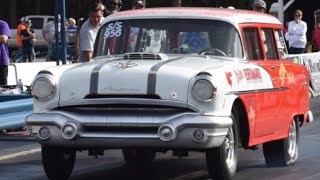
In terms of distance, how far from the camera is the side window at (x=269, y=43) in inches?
380

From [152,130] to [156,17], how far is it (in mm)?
1824

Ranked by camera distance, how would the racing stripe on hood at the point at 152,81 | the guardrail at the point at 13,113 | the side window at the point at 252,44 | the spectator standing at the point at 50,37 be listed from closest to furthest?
the racing stripe on hood at the point at 152,81 < the side window at the point at 252,44 < the guardrail at the point at 13,113 < the spectator standing at the point at 50,37

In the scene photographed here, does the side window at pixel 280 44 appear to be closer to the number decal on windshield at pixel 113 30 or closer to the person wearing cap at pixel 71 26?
the number decal on windshield at pixel 113 30

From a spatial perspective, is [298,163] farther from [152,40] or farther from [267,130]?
[152,40]

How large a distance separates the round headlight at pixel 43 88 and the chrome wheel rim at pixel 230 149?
1.68 meters

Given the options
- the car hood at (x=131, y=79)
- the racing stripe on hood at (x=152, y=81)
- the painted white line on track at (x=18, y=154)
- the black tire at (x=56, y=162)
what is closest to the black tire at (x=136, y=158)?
the black tire at (x=56, y=162)

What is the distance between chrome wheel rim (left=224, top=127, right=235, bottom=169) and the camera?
8.03 m

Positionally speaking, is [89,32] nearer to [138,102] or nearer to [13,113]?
[13,113]

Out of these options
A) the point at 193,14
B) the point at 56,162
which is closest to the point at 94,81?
the point at 56,162

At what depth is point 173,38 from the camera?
8.94m

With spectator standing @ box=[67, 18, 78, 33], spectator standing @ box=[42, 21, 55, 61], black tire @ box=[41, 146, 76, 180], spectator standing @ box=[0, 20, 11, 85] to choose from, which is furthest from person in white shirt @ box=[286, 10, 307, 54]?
black tire @ box=[41, 146, 76, 180]

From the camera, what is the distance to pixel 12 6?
52.1m

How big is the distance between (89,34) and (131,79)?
4953 mm

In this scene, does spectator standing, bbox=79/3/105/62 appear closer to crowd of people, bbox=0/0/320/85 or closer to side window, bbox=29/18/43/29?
crowd of people, bbox=0/0/320/85
